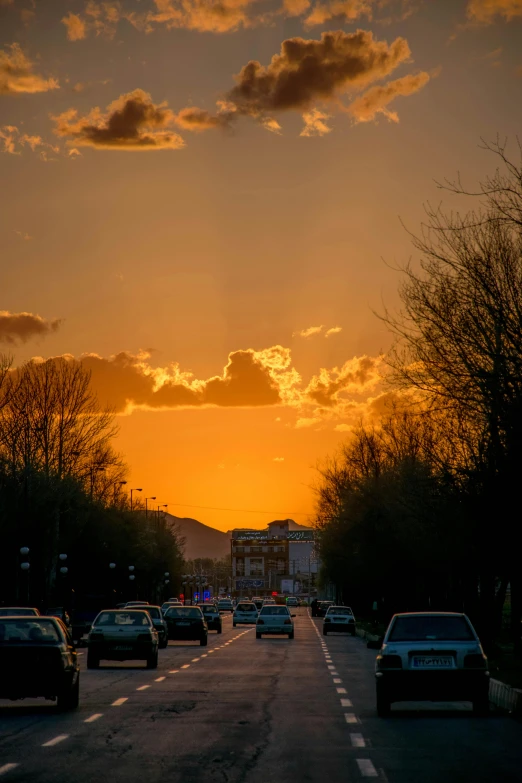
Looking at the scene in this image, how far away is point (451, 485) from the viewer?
107 ft

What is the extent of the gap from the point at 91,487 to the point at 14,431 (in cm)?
1957

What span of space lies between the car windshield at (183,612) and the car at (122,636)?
61.1 feet

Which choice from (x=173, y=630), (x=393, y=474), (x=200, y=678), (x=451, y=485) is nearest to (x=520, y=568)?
(x=451, y=485)

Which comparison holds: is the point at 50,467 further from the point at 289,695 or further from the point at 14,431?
the point at 289,695

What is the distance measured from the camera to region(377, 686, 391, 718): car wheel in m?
19.4

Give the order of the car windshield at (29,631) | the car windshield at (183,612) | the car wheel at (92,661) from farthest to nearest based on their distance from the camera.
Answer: the car windshield at (183,612) → the car wheel at (92,661) → the car windshield at (29,631)

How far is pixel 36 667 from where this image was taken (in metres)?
19.9

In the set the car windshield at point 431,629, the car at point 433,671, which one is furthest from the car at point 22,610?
the car at point 433,671

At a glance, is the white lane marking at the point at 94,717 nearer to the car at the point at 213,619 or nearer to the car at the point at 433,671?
the car at the point at 433,671

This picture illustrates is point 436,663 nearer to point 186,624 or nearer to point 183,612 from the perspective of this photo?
point 186,624

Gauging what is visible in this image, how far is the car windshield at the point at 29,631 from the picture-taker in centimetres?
2064

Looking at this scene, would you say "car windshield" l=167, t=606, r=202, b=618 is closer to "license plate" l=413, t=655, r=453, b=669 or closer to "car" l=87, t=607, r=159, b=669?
"car" l=87, t=607, r=159, b=669

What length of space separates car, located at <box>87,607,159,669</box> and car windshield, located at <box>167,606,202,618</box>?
18.6 m

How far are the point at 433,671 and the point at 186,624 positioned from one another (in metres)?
33.5
